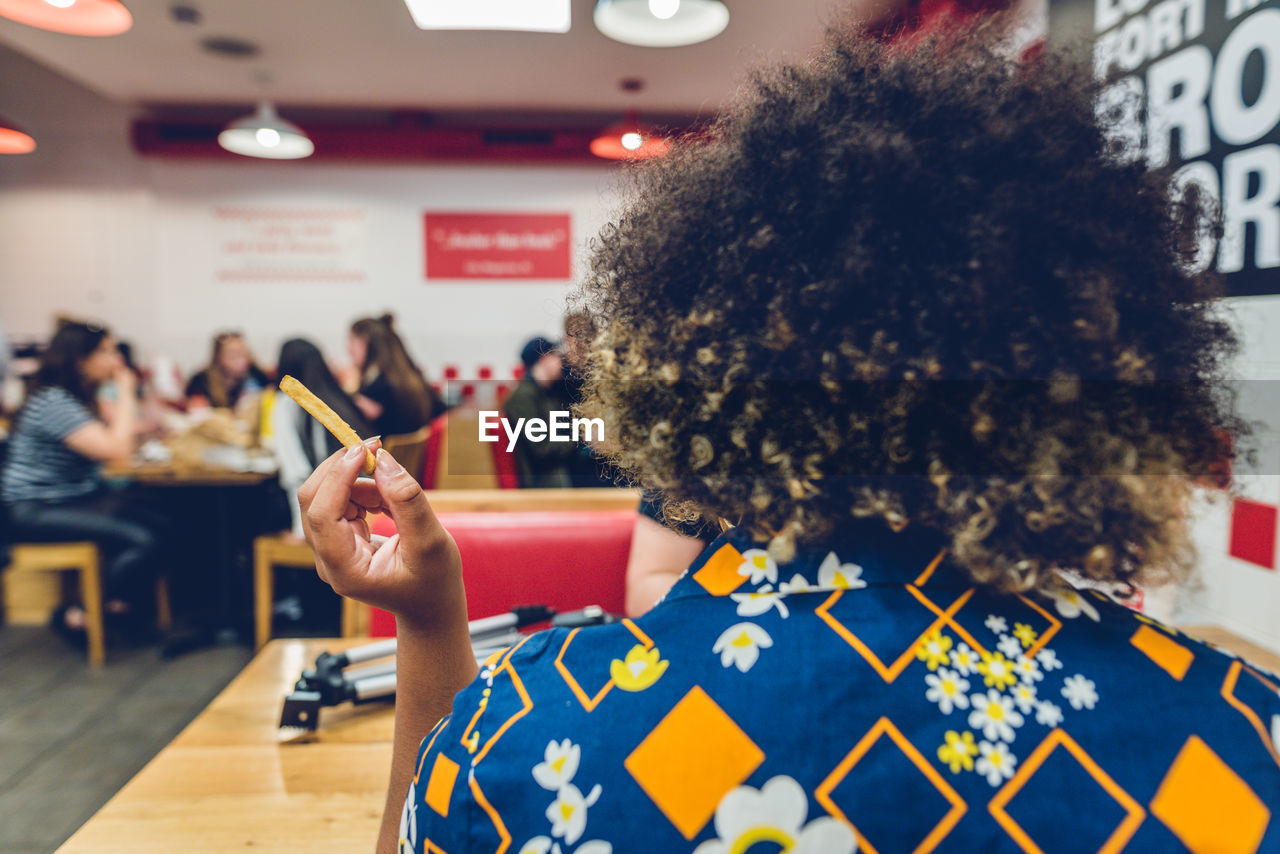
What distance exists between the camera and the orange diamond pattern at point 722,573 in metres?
0.51

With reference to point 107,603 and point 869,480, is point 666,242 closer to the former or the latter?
point 869,480

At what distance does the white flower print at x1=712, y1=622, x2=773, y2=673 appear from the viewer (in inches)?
18.5

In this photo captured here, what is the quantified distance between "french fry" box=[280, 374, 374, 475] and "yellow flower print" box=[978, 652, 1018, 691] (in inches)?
19.7

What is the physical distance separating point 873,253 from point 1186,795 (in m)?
0.40

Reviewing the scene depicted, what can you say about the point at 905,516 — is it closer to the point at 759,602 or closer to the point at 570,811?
the point at 759,602

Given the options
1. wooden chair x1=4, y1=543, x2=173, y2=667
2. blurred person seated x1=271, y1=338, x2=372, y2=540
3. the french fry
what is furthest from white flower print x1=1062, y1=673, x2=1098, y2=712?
wooden chair x1=4, y1=543, x2=173, y2=667

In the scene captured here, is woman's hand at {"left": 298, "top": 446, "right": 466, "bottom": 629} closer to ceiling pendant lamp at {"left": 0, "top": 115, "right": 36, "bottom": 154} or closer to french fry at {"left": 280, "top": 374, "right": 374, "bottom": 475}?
french fry at {"left": 280, "top": 374, "right": 374, "bottom": 475}

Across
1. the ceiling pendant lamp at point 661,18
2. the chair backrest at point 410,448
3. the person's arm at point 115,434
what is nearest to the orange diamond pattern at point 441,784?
the chair backrest at point 410,448

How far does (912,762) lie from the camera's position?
0.43 m

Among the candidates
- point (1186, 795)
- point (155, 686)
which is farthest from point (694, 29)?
point (155, 686)

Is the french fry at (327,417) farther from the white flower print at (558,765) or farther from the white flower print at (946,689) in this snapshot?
the white flower print at (946,689)

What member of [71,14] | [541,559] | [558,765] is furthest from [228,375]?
[558,765]

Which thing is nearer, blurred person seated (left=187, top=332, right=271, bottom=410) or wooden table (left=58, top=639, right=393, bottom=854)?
wooden table (left=58, top=639, right=393, bottom=854)

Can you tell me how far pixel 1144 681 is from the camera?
0.47 m
